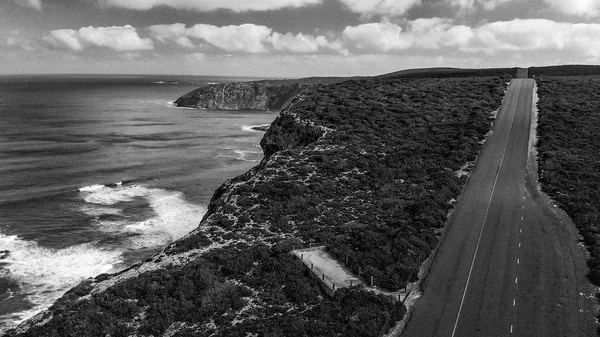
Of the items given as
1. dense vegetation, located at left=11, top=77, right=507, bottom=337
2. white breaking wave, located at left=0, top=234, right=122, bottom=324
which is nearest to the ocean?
white breaking wave, located at left=0, top=234, right=122, bottom=324

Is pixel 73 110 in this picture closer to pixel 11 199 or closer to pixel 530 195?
pixel 11 199

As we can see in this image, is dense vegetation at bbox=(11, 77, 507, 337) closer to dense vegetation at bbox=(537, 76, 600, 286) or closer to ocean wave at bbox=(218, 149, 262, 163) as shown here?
dense vegetation at bbox=(537, 76, 600, 286)

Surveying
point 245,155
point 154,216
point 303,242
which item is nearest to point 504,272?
point 303,242

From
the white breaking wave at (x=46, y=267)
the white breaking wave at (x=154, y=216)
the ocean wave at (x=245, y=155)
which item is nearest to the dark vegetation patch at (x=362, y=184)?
the white breaking wave at (x=154, y=216)

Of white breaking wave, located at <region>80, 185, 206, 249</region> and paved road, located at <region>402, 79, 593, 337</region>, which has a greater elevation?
paved road, located at <region>402, 79, 593, 337</region>

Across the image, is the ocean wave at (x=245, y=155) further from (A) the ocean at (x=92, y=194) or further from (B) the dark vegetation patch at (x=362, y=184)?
(B) the dark vegetation patch at (x=362, y=184)

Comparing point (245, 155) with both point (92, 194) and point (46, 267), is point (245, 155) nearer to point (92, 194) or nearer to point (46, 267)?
point (92, 194)
